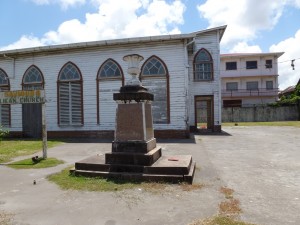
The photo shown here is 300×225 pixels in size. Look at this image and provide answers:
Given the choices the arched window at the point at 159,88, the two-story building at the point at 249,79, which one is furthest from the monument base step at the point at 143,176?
the two-story building at the point at 249,79

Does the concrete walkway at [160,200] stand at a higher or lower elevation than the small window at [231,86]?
lower

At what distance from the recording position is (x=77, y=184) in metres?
6.52

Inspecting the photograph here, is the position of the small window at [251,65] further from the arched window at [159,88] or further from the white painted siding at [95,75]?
the arched window at [159,88]

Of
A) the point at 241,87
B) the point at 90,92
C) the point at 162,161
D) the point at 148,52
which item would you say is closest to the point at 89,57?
the point at 90,92

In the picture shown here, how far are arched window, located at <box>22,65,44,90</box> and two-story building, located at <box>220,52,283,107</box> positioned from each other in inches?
1203

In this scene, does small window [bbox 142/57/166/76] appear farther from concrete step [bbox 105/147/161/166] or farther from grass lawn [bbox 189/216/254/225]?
grass lawn [bbox 189/216/254/225]

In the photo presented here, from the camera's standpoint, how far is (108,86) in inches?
658

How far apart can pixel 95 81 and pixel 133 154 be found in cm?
1035

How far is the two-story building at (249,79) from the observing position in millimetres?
42562

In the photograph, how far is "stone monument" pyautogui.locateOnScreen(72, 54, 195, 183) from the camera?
6.89 meters

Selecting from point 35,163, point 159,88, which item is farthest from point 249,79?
point 35,163

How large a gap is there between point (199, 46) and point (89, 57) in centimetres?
701

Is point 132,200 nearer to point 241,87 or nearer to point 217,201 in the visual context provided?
point 217,201

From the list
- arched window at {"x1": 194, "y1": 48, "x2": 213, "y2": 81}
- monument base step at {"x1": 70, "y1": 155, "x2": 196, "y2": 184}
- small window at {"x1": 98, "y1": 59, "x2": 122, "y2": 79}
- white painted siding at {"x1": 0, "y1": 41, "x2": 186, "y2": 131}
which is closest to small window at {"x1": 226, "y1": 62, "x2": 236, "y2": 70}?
arched window at {"x1": 194, "y1": 48, "x2": 213, "y2": 81}
